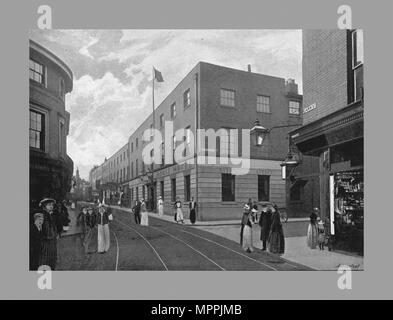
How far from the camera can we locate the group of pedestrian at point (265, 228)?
273 inches

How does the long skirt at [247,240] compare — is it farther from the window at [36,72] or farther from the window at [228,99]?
the window at [36,72]

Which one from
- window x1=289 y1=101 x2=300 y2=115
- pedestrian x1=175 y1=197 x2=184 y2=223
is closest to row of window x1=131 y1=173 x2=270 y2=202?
pedestrian x1=175 y1=197 x2=184 y2=223

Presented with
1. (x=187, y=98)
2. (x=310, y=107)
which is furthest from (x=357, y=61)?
(x=187, y=98)

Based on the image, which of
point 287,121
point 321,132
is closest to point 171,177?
point 287,121

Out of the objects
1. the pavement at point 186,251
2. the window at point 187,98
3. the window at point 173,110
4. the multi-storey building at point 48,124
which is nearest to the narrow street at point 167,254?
the pavement at point 186,251

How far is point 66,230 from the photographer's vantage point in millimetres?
7082

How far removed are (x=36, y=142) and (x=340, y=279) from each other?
21.8ft

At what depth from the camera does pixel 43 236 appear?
6.81 m

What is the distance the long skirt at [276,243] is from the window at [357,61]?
3.15 meters

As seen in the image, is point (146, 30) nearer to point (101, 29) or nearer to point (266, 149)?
point (101, 29)

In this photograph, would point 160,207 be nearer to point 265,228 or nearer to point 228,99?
point 265,228

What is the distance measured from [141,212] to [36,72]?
360cm
